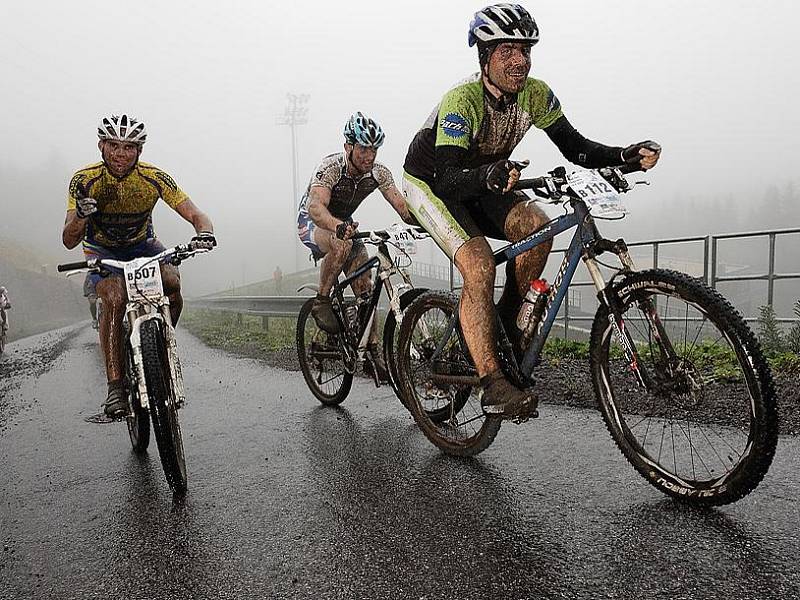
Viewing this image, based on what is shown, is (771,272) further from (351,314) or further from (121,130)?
(121,130)

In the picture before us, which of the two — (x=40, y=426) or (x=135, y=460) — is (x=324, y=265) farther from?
(x=40, y=426)

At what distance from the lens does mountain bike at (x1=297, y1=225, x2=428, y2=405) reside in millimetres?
4578

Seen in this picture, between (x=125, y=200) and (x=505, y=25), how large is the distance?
10.0 ft

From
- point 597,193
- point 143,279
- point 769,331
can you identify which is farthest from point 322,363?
point 769,331

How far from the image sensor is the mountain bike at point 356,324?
458cm

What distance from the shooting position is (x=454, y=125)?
137 inches

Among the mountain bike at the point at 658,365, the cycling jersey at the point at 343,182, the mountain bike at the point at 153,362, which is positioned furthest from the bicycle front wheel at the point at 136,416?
the cycling jersey at the point at 343,182

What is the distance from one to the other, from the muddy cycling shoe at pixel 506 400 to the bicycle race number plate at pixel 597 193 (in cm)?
101

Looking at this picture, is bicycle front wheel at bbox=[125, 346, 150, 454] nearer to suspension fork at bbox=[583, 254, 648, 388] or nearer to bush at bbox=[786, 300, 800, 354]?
suspension fork at bbox=[583, 254, 648, 388]

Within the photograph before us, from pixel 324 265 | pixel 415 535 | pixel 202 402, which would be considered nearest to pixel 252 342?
pixel 202 402

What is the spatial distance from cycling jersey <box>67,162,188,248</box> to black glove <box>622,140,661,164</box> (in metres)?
3.33

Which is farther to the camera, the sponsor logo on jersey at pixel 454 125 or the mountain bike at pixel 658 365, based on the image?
the sponsor logo on jersey at pixel 454 125

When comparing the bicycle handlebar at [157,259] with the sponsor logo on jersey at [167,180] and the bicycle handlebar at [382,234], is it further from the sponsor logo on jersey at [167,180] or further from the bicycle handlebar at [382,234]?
the bicycle handlebar at [382,234]

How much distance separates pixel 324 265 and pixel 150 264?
188cm
